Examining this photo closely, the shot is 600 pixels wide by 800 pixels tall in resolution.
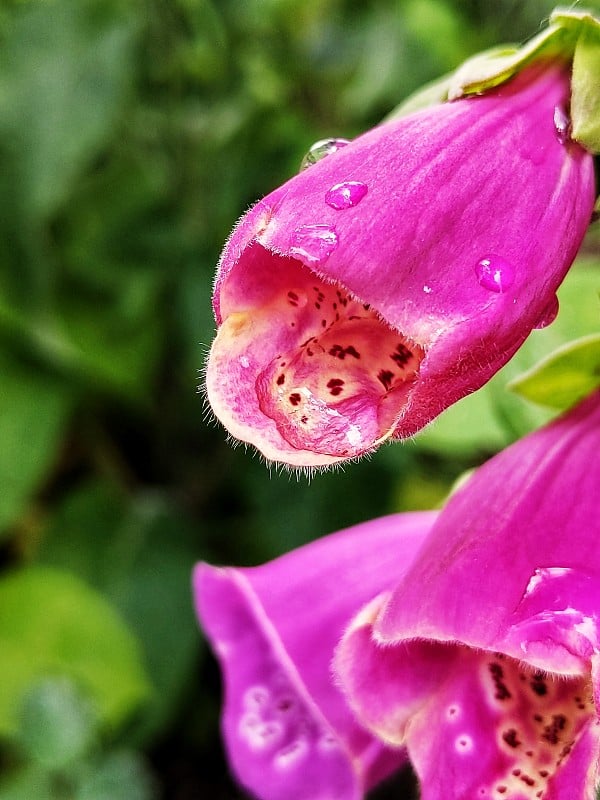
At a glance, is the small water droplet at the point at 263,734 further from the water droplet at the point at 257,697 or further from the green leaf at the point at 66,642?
the green leaf at the point at 66,642

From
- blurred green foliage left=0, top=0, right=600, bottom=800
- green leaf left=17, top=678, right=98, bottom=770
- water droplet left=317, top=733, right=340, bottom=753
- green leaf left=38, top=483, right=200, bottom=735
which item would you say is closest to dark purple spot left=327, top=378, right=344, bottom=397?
water droplet left=317, top=733, right=340, bottom=753

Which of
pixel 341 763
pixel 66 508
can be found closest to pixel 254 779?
pixel 341 763

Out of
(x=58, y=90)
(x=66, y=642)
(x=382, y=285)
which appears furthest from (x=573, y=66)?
(x=58, y=90)

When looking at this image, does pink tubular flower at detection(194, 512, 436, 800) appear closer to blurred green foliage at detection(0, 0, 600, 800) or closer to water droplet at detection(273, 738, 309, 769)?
water droplet at detection(273, 738, 309, 769)

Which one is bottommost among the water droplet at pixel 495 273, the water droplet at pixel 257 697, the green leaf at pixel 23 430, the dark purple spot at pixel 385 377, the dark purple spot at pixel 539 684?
the green leaf at pixel 23 430

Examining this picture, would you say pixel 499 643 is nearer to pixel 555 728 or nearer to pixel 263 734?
pixel 555 728

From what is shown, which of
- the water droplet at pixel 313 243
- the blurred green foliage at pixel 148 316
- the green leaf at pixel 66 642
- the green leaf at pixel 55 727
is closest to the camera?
the water droplet at pixel 313 243

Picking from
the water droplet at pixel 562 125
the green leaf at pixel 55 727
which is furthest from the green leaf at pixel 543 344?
the green leaf at pixel 55 727
